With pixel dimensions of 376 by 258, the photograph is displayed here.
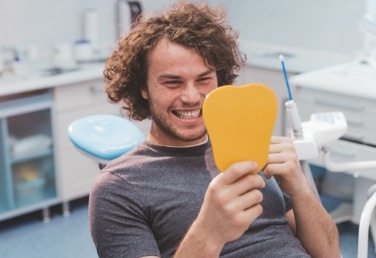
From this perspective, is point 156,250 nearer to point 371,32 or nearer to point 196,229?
point 196,229

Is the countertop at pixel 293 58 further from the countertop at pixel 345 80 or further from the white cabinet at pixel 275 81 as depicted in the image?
the countertop at pixel 345 80

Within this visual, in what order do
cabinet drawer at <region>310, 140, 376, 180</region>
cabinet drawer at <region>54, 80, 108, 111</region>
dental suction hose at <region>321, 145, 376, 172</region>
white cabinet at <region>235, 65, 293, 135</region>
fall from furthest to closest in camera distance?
1. white cabinet at <region>235, 65, 293, 135</region>
2. cabinet drawer at <region>54, 80, 108, 111</region>
3. cabinet drawer at <region>310, 140, 376, 180</region>
4. dental suction hose at <region>321, 145, 376, 172</region>

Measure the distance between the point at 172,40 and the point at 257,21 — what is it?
8.80ft

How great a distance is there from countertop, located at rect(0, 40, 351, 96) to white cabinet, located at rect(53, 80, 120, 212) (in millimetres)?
66

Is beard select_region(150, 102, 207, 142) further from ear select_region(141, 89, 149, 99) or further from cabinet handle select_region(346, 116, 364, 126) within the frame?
cabinet handle select_region(346, 116, 364, 126)

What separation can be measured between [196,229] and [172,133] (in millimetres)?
413

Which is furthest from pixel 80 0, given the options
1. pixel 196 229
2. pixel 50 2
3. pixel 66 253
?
pixel 196 229

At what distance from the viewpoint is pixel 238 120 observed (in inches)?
49.5

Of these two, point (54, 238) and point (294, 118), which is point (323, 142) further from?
point (54, 238)

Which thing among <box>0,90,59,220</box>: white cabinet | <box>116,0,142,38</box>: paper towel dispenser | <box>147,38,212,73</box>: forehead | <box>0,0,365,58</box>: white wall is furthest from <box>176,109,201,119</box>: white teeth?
<box>116,0,142,38</box>: paper towel dispenser

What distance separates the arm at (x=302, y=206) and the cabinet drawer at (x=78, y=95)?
6.31 ft

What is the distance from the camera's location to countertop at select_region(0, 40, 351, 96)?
329 centimetres

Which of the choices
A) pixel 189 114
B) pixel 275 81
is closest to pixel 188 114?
pixel 189 114

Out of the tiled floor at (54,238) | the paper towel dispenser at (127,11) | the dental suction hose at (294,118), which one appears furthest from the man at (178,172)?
the paper towel dispenser at (127,11)
